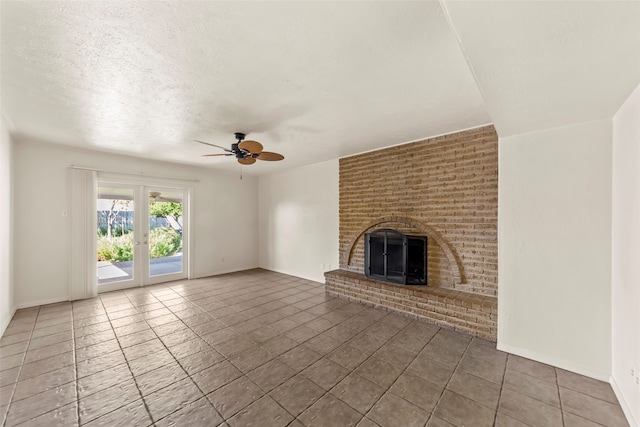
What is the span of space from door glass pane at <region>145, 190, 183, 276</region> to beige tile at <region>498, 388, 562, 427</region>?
600 centimetres

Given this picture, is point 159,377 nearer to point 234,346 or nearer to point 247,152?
point 234,346

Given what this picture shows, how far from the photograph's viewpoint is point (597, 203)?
2189 mm

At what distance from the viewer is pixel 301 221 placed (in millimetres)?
5801

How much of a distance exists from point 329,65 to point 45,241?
208 inches

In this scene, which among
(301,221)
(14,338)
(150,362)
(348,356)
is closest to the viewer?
(150,362)

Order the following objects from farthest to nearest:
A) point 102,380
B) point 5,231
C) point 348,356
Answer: point 5,231 < point 348,356 < point 102,380

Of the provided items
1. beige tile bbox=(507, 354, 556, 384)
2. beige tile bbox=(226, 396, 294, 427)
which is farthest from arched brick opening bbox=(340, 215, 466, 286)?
beige tile bbox=(226, 396, 294, 427)

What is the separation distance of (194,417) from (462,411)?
76.2 inches

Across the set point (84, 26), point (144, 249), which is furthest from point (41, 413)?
point (144, 249)

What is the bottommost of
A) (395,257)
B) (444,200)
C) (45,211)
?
(395,257)

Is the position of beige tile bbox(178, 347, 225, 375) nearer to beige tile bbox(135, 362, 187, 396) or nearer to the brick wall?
beige tile bbox(135, 362, 187, 396)

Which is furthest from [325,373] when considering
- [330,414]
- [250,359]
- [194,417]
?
[194,417]

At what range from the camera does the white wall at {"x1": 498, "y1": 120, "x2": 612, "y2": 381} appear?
218cm

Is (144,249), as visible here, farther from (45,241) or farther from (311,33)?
(311,33)
